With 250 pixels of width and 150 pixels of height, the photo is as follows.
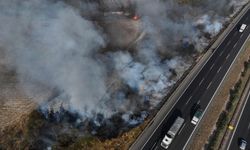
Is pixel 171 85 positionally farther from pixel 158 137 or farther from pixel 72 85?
pixel 72 85

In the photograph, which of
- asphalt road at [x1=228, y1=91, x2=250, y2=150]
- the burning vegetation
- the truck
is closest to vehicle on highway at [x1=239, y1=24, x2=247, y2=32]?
the burning vegetation

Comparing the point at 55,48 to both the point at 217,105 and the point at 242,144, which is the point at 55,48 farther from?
the point at 242,144

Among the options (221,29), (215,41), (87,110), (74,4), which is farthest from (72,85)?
(221,29)

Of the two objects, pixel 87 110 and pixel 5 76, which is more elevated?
pixel 87 110

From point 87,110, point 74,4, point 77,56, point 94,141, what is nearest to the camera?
point 94,141

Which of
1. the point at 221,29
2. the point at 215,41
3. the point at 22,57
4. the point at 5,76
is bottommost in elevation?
the point at 5,76

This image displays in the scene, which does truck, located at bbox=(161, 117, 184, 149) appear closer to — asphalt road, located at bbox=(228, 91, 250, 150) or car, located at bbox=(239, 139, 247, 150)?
asphalt road, located at bbox=(228, 91, 250, 150)
